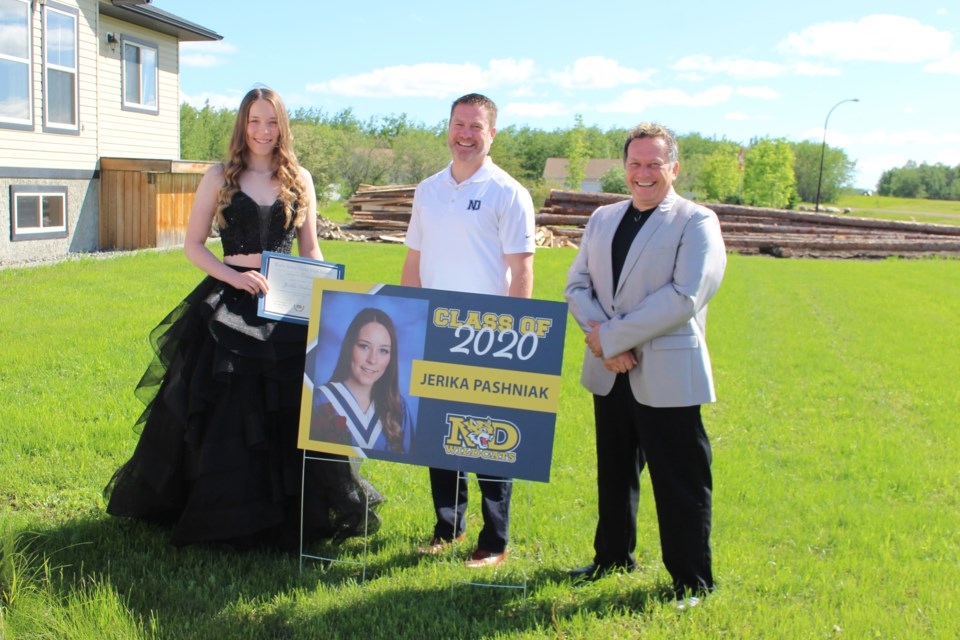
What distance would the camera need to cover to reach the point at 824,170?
96375 millimetres

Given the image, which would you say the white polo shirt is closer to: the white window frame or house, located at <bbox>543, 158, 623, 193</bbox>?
the white window frame

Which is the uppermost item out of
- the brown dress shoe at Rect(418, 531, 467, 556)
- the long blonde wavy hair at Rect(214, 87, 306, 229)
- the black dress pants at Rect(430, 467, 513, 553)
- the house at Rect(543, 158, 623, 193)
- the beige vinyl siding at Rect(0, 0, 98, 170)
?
the house at Rect(543, 158, 623, 193)

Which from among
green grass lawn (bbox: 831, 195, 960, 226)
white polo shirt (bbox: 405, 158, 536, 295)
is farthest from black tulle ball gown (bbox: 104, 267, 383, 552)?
green grass lawn (bbox: 831, 195, 960, 226)

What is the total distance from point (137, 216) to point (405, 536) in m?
16.3

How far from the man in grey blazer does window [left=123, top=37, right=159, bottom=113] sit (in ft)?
61.0

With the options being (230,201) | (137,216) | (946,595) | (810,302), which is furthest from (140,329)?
(810,302)

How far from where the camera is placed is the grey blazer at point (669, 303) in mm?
3695

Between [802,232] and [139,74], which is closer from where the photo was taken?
[139,74]

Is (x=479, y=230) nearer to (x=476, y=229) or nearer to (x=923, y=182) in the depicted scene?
(x=476, y=229)

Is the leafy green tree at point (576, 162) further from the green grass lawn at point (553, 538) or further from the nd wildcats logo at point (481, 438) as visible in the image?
the nd wildcats logo at point (481, 438)

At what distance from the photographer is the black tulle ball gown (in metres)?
4.12

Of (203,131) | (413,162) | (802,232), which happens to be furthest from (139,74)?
(413,162)

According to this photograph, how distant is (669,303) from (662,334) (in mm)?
173

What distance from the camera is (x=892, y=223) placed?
3156 centimetres
